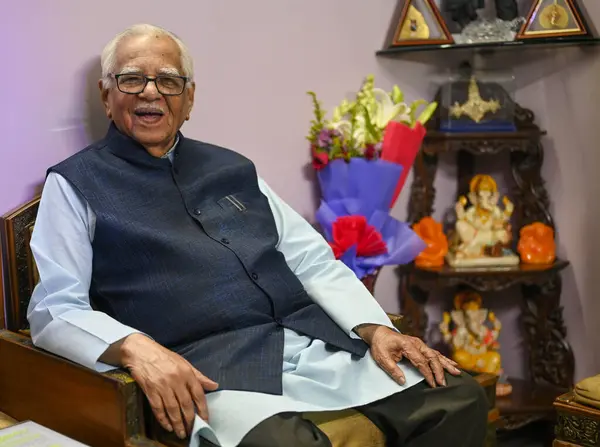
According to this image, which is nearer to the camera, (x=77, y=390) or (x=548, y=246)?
(x=77, y=390)

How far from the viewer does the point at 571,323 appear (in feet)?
11.0

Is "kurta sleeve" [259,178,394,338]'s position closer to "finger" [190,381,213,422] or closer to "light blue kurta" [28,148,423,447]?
"light blue kurta" [28,148,423,447]

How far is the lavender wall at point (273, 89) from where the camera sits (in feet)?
7.30

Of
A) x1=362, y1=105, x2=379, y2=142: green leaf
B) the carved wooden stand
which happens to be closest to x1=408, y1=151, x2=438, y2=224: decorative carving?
the carved wooden stand

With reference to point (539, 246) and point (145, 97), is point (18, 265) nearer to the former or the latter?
point (145, 97)

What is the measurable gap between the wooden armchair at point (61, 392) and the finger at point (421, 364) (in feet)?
0.59

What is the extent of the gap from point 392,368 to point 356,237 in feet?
2.51

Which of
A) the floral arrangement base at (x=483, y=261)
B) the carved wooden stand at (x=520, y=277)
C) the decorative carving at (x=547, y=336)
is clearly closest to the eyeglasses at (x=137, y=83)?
the carved wooden stand at (x=520, y=277)

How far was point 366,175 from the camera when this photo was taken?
2752 millimetres

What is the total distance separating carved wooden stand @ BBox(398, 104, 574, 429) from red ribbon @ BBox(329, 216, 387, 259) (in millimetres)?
526

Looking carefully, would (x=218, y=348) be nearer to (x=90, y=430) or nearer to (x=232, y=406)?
(x=232, y=406)

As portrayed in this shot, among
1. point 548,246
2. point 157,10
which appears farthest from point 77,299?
point 548,246

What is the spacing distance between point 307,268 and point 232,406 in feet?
1.92

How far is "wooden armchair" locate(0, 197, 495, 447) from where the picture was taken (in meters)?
1.69
